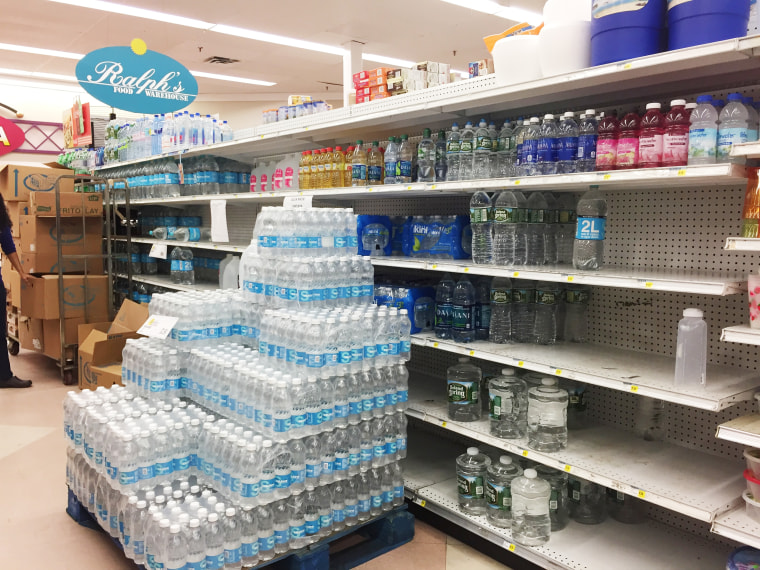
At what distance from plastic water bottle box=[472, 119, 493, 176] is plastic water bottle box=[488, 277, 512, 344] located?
1.89 ft

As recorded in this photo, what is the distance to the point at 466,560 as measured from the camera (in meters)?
2.91

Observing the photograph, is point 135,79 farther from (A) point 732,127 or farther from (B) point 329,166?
(A) point 732,127

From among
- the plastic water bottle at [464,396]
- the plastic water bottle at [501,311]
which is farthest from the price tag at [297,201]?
the plastic water bottle at [464,396]

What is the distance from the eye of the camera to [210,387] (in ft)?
9.71

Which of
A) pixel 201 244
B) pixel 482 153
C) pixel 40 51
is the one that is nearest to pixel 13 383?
pixel 201 244

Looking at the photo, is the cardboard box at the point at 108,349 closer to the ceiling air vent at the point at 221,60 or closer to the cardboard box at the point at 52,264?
the cardboard box at the point at 52,264

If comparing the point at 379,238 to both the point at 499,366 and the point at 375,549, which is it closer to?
the point at 499,366

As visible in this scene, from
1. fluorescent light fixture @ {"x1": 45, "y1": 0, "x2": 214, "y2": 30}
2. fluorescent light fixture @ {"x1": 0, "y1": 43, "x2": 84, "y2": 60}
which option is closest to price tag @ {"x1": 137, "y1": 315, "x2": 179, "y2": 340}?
fluorescent light fixture @ {"x1": 45, "y1": 0, "x2": 214, "y2": 30}

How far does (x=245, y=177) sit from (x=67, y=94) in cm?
930

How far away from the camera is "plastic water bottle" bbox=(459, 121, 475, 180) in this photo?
3.03 m

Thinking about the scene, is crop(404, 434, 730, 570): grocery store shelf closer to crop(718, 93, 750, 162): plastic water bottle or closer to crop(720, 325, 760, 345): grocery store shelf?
crop(720, 325, 760, 345): grocery store shelf

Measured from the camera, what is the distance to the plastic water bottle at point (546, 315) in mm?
3096

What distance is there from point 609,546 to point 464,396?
3.10ft

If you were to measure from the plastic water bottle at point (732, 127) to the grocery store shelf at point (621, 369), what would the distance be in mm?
853
